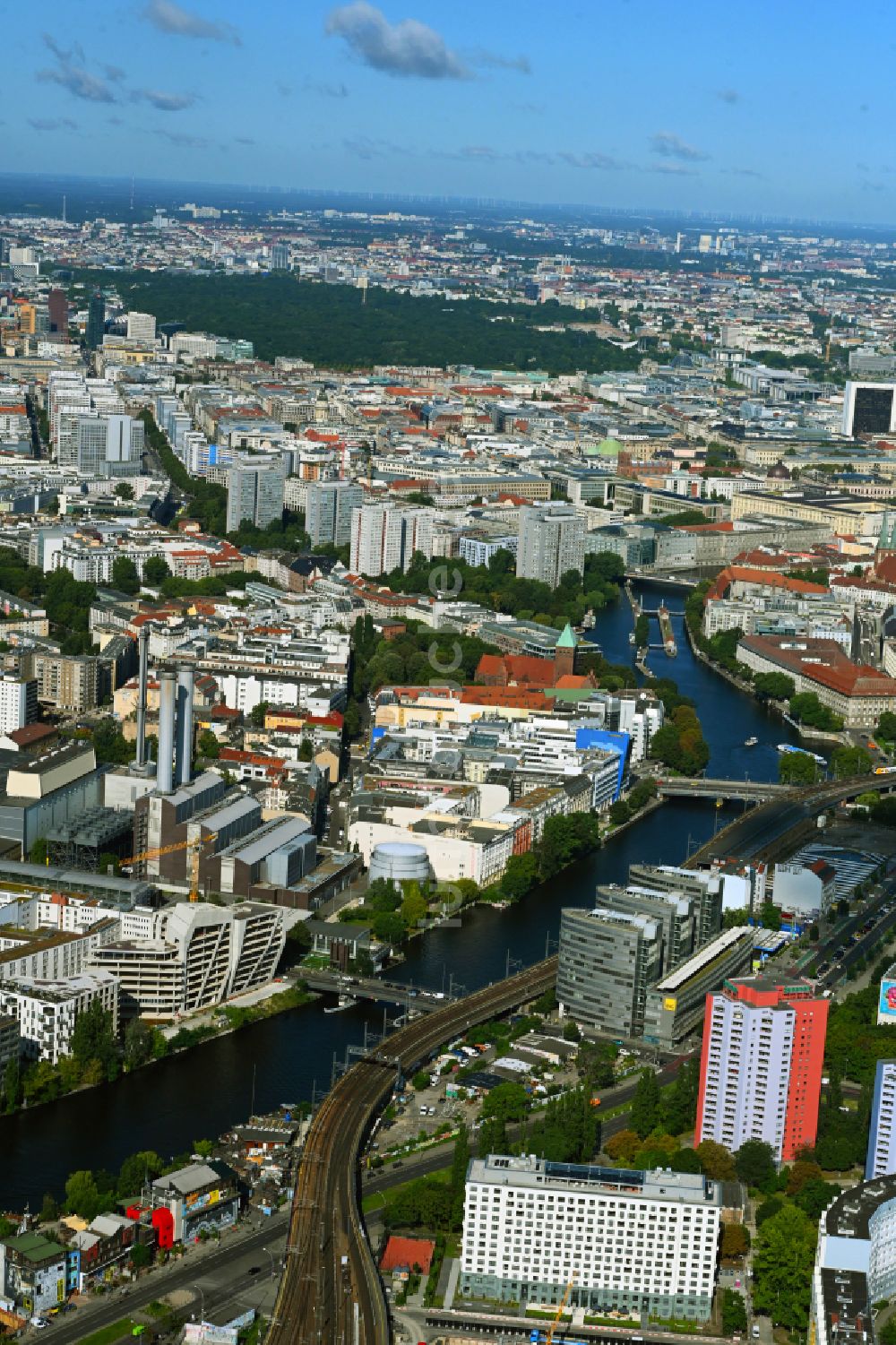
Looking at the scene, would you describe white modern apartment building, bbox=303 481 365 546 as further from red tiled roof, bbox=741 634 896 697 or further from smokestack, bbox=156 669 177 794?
smokestack, bbox=156 669 177 794

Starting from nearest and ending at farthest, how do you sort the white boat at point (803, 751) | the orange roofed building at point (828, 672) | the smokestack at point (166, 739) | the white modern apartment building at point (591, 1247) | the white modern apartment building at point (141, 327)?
1. the white modern apartment building at point (591, 1247)
2. the smokestack at point (166, 739)
3. the white boat at point (803, 751)
4. the orange roofed building at point (828, 672)
5. the white modern apartment building at point (141, 327)

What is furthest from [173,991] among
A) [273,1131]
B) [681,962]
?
[681,962]

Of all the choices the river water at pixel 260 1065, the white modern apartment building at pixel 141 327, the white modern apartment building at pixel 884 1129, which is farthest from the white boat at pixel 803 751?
the white modern apartment building at pixel 141 327

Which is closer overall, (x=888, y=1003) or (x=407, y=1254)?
(x=407, y=1254)

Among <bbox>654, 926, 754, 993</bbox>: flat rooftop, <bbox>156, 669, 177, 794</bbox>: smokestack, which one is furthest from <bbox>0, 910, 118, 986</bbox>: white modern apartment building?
<bbox>654, 926, 754, 993</bbox>: flat rooftop

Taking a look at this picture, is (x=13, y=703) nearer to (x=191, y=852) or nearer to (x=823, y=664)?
(x=191, y=852)

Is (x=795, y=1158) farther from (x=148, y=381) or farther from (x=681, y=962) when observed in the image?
(x=148, y=381)

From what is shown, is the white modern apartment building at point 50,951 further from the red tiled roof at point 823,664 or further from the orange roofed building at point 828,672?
the red tiled roof at point 823,664

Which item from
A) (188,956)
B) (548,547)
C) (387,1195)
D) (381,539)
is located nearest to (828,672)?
(548,547)
